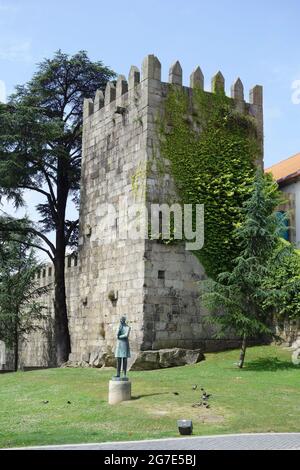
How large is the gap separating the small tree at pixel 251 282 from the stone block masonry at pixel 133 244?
2305mm

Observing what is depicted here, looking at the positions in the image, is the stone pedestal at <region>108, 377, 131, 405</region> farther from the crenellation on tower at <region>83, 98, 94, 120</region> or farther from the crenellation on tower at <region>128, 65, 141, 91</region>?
the crenellation on tower at <region>83, 98, 94, 120</region>

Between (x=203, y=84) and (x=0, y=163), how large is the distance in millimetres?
9284

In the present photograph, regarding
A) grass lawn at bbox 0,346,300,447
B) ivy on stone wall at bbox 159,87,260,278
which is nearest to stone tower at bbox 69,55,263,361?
ivy on stone wall at bbox 159,87,260,278

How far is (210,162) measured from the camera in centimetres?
2402

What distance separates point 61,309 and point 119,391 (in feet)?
50.6

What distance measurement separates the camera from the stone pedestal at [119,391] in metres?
14.8

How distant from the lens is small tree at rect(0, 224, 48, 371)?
33125 millimetres

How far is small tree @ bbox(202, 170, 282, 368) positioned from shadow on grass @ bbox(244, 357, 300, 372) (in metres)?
0.43

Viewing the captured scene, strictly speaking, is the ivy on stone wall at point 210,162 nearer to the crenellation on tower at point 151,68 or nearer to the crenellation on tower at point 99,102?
the crenellation on tower at point 151,68

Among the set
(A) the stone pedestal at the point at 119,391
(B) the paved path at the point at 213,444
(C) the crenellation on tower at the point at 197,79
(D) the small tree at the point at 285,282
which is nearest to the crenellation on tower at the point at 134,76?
(C) the crenellation on tower at the point at 197,79

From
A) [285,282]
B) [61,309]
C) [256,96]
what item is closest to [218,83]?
[256,96]

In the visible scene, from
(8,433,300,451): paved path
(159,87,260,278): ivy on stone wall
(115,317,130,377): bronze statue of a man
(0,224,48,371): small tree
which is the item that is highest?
(159,87,260,278): ivy on stone wall

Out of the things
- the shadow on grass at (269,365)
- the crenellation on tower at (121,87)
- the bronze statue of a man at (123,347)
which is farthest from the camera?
the crenellation on tower at (121,87)
